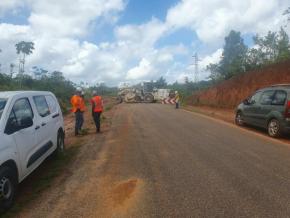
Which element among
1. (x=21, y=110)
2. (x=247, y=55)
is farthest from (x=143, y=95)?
(x=21, y=110)

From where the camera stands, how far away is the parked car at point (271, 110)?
43.7ft

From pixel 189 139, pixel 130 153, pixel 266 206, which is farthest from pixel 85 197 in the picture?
pixel 189 139

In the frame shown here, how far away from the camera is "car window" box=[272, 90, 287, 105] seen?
537 inches

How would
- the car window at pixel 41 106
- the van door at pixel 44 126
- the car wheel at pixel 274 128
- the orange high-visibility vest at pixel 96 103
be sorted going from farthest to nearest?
the orange high-visibility vest at pixel 96 103 < the car wheel at pixel 274 128 < the car window at pixel 41 106 < the van door at pixel 44 126

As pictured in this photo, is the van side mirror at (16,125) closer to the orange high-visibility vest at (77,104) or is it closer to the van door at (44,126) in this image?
the van door at (44,126)

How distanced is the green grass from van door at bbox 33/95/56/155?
411mm

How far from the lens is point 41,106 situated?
9.08 m

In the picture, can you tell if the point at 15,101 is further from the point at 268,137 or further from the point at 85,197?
the point at 268,137

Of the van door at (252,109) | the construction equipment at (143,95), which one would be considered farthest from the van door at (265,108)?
the construction equipment at (143,95)

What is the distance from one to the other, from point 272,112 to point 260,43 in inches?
2136

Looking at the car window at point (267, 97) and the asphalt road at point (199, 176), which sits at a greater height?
the car window at point (267, 97)

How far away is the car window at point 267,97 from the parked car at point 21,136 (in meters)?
8.44

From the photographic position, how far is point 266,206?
6008mm

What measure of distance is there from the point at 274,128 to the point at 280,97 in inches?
43.9
